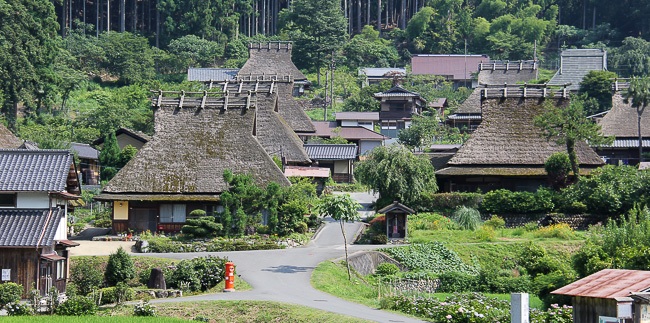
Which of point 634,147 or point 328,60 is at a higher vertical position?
point 328,60

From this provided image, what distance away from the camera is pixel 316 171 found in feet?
214

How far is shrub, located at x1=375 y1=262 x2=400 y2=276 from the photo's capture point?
143ft

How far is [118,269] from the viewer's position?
134 feet

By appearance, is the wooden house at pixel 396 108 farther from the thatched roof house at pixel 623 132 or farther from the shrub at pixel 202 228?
the shrub at pixel 202 228

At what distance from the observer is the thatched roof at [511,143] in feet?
190

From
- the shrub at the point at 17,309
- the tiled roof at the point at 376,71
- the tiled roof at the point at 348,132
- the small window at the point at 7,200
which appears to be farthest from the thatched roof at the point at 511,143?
the tiled roof at the point at 376,71

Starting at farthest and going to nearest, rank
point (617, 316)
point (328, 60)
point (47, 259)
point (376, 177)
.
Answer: point (328, 60), point (376, 177), point (47, 259), point (617, 316)

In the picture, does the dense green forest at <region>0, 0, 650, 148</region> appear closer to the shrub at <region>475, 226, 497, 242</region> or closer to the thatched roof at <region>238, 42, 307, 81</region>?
the thatched roof at <region>238, 42, 307, 81</region>

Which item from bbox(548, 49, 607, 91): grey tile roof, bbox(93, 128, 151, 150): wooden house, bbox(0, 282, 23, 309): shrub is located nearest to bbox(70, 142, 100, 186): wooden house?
bbox(93, 128, 151, 150): wooden house

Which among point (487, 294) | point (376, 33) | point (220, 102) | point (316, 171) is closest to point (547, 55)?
point (376, 33)

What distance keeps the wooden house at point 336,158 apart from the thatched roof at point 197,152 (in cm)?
1544

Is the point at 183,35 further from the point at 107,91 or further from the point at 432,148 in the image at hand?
the point at 432,148

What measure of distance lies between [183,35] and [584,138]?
201ft

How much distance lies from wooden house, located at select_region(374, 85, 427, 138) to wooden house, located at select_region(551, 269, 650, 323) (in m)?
59.2
